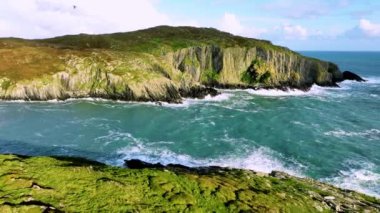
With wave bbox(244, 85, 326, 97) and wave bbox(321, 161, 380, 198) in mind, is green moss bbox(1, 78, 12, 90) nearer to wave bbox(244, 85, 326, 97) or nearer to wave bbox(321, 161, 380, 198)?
wave bbox(244, 85, 326, 97)

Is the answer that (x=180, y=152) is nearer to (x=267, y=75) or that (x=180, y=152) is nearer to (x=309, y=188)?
(x=309, y=188)

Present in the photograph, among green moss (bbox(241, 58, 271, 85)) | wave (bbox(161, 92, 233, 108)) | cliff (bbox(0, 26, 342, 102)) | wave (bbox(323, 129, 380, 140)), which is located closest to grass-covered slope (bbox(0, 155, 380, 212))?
wave (bbox(323, 129, 380, 140))

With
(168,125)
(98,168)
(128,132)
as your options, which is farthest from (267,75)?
(98,168)

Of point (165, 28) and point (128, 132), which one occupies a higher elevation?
point (165, 28)

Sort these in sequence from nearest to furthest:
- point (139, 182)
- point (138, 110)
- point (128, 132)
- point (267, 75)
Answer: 1. point (139, 182)
2. point (128, 132)
3. point (138, 110)
4. point (267, 75)

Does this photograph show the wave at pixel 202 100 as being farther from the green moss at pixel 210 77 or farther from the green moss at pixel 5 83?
the green moss at pixel 5 83

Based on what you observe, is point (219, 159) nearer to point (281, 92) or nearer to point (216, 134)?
point (216, 134)

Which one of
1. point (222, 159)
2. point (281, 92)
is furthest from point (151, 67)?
point (222, 159)
